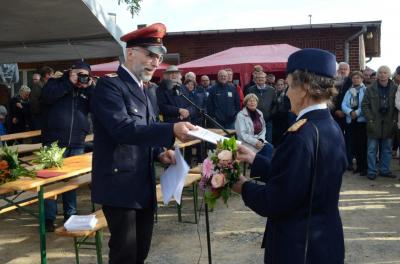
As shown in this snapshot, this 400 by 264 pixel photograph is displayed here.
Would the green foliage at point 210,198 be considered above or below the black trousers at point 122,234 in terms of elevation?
above

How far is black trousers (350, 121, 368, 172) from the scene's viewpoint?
923 cm

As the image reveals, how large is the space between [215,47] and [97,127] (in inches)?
678

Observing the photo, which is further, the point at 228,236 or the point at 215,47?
the point at 215,47

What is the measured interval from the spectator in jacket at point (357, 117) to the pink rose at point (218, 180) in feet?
23.1

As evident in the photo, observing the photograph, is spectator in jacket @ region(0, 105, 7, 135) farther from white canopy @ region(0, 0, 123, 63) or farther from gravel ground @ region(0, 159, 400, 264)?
white canopy @ region(0, 0, 123, 63)

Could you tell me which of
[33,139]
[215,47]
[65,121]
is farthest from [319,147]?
[215,47]

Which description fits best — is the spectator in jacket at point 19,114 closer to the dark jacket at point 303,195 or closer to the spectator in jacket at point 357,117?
the spectator in jacket at point 357,117

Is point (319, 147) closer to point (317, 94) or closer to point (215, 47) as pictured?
point (317, 94)

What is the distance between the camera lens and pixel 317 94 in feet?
7.48

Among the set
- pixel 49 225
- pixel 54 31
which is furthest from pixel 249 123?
pixel 49 225

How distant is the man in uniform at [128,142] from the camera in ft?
9.22

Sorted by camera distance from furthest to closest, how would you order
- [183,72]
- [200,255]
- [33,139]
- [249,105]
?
[183,72] < [33,139] < [249,105] < [200,255]

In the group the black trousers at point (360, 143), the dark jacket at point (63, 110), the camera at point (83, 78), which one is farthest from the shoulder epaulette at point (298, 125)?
the black trousers at point (360, 143)

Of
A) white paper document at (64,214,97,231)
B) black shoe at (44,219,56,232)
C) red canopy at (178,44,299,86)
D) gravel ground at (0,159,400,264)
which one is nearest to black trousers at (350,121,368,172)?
gravel ground at (0,159,400,264)
